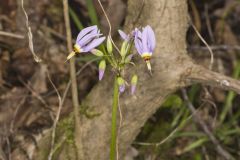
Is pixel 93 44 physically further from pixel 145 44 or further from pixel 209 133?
pixel 209 133

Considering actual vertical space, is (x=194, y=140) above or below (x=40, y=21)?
below

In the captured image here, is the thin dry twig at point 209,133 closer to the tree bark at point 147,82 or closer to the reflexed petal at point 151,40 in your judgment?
the tree bark at point 147,82

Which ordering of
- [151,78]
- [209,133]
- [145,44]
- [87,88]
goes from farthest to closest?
[87,88]
[209,133]
[151,78]
[145,44]

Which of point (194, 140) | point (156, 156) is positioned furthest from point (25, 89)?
point (194, 140)

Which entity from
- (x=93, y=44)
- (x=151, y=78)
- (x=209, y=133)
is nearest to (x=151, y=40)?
(x=93, y=44)

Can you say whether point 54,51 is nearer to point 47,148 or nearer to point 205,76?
point 47,148

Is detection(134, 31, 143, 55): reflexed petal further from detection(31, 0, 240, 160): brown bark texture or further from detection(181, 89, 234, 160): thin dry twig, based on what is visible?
detection(181, 89, 234, 160): thin dry twig
